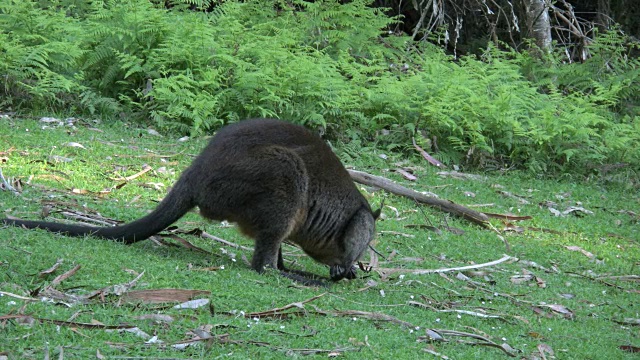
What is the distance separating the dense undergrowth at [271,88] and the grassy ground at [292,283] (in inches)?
26.1

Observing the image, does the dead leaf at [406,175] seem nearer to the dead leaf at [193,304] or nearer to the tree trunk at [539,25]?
the tree trunk at [539,25]

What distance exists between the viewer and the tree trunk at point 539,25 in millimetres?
14365

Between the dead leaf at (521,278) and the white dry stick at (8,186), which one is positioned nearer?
the white dry stick at (8,186)

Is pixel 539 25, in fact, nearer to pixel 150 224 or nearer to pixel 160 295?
pixel 150 224

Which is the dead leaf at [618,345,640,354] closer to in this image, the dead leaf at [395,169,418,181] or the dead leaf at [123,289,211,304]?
the dead leaf at [123,289,211,304]

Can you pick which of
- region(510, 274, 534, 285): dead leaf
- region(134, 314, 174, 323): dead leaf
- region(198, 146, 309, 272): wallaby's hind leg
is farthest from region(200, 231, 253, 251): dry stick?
region(510, 274, 534, 285): dead leaf

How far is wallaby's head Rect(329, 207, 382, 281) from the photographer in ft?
20.9

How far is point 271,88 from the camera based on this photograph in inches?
413

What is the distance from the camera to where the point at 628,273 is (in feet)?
26.4

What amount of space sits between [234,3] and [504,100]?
4031 millimetres

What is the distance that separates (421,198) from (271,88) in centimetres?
257

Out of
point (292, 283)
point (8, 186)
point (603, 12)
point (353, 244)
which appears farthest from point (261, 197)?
point (603, 12)

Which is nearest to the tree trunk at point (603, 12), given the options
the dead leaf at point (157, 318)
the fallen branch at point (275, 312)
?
the fallen branch at point (275, 312)

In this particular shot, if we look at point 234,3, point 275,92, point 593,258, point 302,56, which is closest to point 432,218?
point 593,258
